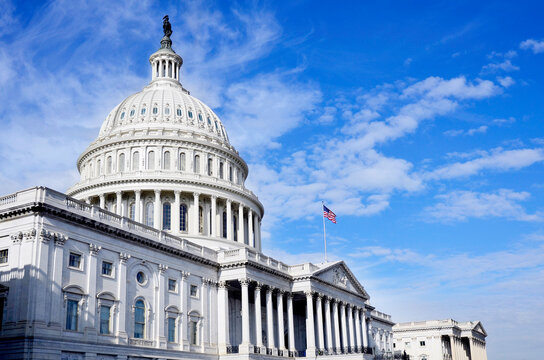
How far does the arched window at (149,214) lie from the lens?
78.2 meters

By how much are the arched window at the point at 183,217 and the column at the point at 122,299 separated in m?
25.4

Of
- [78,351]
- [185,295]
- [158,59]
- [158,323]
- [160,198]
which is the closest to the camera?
[78,351]

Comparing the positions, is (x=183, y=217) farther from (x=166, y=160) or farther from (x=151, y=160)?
(x=151, y=160)

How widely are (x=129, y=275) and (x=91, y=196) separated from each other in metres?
29.8

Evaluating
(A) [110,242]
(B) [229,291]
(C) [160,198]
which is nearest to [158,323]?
(A) [110,242]

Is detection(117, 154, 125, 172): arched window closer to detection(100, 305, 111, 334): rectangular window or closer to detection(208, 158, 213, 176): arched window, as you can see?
detection(208, 158, 213, 176): arched window

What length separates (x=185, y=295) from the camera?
60188mm

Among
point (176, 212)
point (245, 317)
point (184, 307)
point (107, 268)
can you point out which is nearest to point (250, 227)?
point (176, 212)

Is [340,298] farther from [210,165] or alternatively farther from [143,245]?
[143,245]

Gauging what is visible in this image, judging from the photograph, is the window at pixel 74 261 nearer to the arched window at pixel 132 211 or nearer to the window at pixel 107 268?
the window at pixel 107 268

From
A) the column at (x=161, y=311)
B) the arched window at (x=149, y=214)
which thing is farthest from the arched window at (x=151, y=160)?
the column at (x=161, y=311)

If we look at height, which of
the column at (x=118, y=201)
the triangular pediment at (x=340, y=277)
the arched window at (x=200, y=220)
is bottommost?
the triangular pediment at (x=340, y=277)

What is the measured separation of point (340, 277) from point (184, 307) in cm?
2808

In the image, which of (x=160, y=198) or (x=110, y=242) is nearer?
(x=110, y=242)
